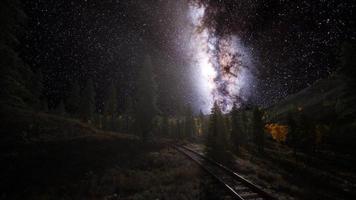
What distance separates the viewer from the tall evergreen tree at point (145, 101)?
42.0m

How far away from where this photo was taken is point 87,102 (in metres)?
70.2

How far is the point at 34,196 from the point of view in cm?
1174

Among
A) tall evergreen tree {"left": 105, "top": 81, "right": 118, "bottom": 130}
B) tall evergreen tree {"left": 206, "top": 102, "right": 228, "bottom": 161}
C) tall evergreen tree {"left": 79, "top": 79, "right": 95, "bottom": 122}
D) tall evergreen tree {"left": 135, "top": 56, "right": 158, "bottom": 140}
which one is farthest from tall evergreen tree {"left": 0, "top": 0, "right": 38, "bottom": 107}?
tall evergreen tree {"left": 105, "top": 81, "right": 118, "bottom": 130}

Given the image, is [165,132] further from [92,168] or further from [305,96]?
[305,96]

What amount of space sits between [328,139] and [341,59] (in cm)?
5393

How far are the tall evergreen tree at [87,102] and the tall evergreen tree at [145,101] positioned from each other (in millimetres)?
33144

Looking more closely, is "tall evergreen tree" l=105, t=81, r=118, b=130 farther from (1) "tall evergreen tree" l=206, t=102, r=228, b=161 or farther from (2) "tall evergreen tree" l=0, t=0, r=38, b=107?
(2) "tall evergreen tree" l=0, t=0, r=38, b=107

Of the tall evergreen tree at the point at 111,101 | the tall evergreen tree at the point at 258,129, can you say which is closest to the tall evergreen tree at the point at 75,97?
the tall evergreen tree at the point at 111,101

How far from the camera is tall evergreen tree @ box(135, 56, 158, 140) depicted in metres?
42.0

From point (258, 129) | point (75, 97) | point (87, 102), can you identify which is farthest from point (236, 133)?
point (75, 97)

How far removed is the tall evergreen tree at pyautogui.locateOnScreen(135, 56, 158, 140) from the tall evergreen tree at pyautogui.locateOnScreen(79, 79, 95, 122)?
33.1 metres

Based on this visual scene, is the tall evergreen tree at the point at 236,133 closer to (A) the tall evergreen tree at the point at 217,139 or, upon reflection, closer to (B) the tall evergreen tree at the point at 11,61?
(A) the tall evergreen tree at the point at 217,139

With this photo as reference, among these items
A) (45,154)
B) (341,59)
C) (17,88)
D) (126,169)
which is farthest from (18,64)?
(341,59)

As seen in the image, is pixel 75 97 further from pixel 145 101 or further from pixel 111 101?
pixel 145 101
